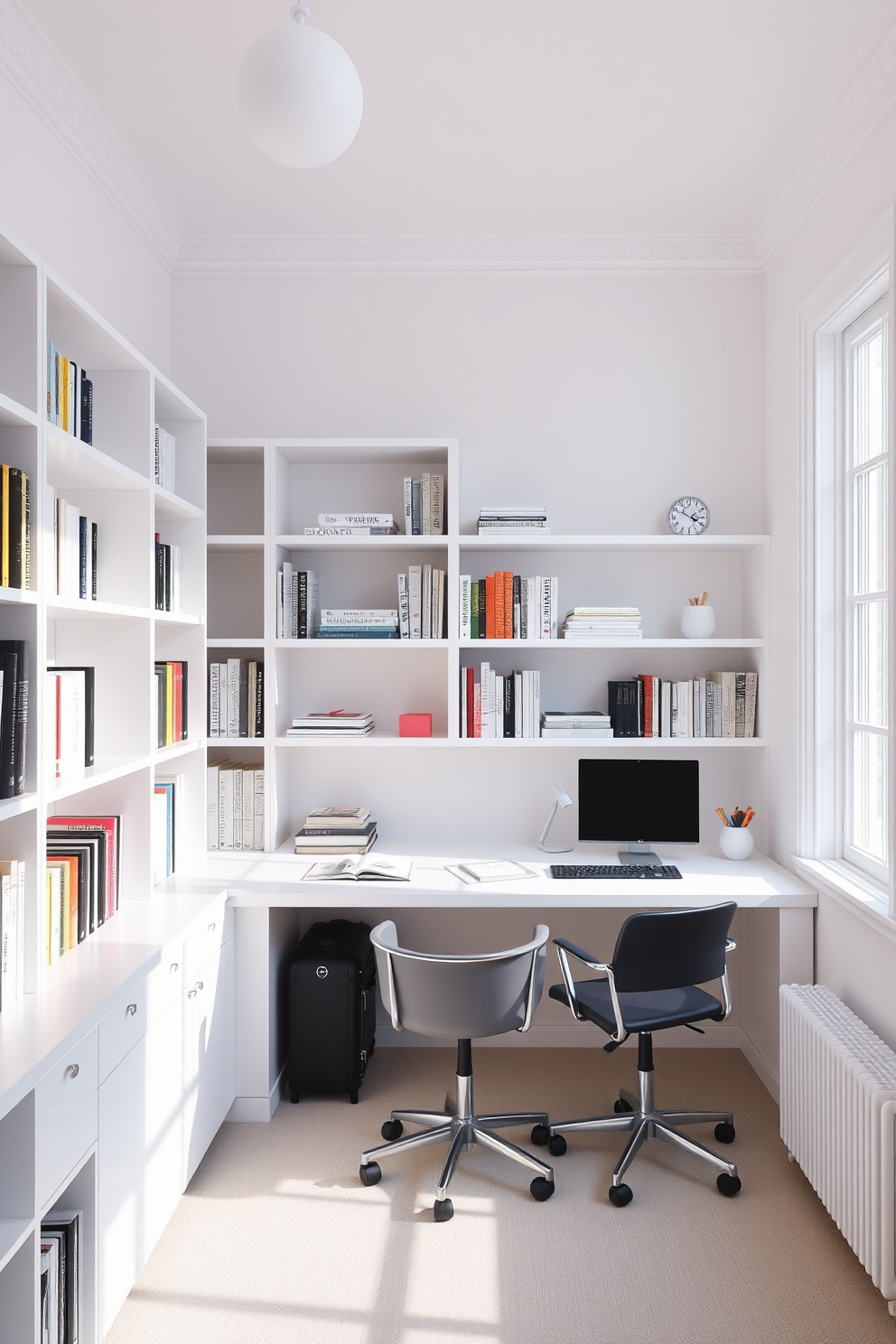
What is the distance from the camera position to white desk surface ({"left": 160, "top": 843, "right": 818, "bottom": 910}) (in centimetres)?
277

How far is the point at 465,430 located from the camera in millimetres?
3445

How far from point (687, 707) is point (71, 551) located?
7.10 ft

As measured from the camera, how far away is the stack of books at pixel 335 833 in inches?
127

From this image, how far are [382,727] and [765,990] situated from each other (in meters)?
1.72

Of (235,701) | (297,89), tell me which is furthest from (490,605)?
(297,89)

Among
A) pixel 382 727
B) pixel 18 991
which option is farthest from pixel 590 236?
pixel 18 991

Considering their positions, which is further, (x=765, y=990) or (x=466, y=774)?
(x=466, y=774)

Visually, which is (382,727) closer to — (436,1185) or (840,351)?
(436,1185)

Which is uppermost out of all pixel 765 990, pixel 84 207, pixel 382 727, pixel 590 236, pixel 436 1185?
pixel 590 236

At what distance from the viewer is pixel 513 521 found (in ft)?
10.6

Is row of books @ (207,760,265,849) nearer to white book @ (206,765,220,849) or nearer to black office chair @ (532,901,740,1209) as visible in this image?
white book @ (206,765,220,849)

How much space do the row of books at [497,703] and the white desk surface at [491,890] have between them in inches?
20.5

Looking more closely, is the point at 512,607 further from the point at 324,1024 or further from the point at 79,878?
the point at 79,878

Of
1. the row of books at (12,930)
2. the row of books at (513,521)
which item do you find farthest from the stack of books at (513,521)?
the row of books at (12,930)
